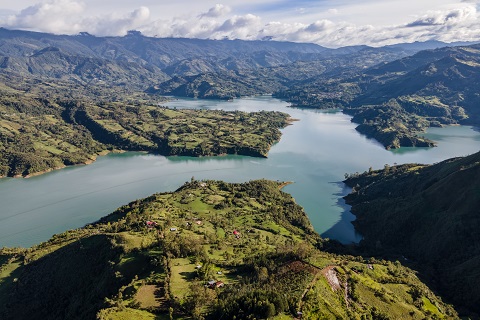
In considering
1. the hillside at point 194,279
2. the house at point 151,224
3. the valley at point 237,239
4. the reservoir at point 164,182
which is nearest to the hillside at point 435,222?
the valley at point 237,239

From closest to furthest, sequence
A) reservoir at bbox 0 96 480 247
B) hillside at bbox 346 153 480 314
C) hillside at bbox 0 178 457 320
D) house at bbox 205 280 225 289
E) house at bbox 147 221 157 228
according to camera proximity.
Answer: hillside at bbox 0 178 457 320 < house at bbox 205 280 225 289 < hillside at bbox 346 153 480 314 < house at bbox 147 221 157 228 < reservoir at bbox 0 96 480 247

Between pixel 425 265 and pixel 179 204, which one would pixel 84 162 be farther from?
pixel 425 265

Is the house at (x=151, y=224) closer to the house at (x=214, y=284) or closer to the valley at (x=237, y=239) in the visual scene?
the valley at (x=237, y=239)

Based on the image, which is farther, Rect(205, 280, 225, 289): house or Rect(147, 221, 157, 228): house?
Rect(147, 221, 157, 228): house

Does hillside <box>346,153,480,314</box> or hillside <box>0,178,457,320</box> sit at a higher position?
hillside <box>0,178,457,320</box>

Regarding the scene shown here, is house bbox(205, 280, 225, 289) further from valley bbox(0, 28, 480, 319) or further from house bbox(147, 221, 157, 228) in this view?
house bbox(147, 221, 157, 228)

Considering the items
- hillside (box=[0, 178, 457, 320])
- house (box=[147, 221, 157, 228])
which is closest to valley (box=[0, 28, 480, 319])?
hillside (box=[0, 178, 457, 320])

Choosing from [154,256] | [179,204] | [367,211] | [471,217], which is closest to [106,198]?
[179,204]

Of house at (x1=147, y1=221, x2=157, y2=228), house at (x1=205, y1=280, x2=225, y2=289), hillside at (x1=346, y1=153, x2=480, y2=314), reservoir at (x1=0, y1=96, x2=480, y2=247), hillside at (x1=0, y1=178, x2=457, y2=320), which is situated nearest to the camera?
hillside at (x1=0, y1=178, x2=457, y2=320)
